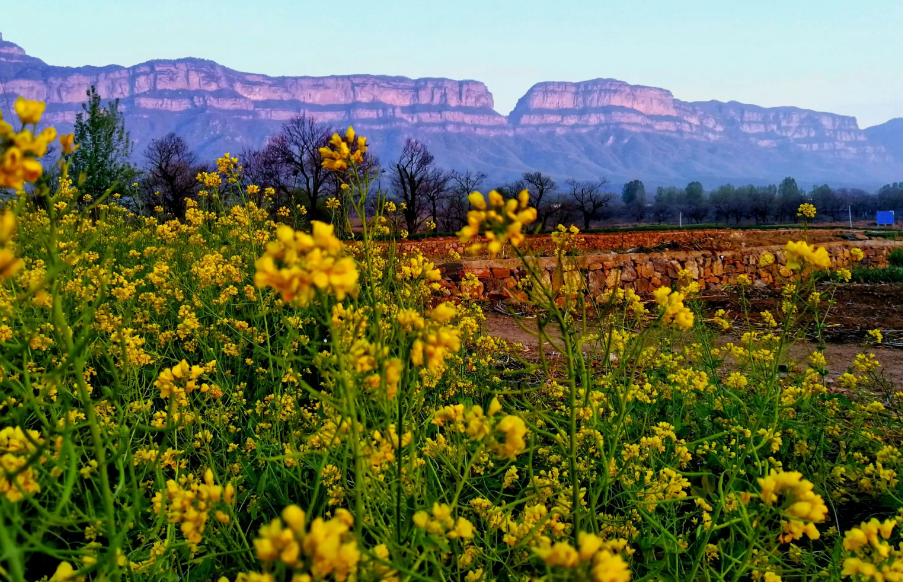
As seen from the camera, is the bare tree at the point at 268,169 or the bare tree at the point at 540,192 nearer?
the bare tree at the point at 268,169

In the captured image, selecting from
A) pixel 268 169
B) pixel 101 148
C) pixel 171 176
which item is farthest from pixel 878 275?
pixel 171 176

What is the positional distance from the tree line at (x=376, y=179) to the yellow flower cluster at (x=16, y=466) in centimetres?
60

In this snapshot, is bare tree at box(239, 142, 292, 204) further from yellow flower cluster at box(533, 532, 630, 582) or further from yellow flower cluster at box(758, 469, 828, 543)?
yellow flower cluster at box(533, 532, 630, 582)

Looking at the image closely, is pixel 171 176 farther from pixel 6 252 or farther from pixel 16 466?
pixel 6 252

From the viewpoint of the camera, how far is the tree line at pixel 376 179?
21.6m

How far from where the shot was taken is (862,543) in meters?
1.21

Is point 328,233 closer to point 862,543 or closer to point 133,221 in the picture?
point 862,543

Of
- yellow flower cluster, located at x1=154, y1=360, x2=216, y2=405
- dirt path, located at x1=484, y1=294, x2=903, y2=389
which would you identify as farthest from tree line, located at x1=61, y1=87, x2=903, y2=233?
dirt path, located at x1=484, y1=294, x2=903, y2=389

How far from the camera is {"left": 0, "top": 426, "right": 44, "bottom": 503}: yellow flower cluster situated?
0.90 m

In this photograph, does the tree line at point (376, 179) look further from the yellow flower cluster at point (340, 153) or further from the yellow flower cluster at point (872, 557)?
the yellow flower cluster at point (872, 557)

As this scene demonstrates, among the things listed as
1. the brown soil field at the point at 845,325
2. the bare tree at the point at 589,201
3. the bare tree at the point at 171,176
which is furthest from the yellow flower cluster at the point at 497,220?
the bare tree at the point at 589,201

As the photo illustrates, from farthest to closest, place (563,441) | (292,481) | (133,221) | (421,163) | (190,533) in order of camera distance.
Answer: (421,163) < (133,221) < (292,481) < (563,441) < (190,533)

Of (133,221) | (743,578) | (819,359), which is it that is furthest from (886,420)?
(133,221)

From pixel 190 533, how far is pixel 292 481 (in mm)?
1742
